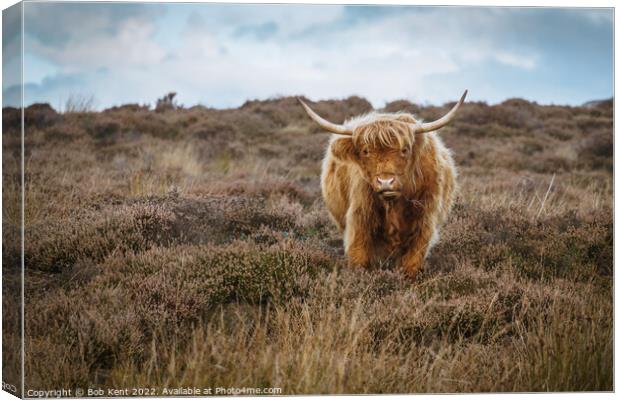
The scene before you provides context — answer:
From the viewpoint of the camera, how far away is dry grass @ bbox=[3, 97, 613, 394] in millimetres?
4105

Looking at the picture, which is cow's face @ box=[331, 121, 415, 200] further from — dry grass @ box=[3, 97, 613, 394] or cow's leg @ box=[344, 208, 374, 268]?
dry grass @ box=[3, 97, 613, 394]

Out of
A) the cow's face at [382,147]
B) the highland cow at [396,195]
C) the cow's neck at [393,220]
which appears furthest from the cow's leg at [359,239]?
the cow's face at [382,147]

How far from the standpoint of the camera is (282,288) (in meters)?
4.65

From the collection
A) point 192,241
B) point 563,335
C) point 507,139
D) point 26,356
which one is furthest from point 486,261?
point 507,139

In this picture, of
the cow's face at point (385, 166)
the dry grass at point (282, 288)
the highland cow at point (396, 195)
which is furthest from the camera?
the highland cow at point (396, 195)

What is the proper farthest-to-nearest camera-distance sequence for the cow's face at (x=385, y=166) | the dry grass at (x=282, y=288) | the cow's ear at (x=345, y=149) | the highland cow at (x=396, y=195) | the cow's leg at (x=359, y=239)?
the cow's leg at (x=359, y=239) → the cow's ear at (x=345, y=149) → the highland cow at (x=396, y=195) → the cow's face at (x=385, y=166) → the dry grass at (x=282, y=288)

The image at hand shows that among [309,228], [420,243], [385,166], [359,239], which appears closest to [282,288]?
[359,239]

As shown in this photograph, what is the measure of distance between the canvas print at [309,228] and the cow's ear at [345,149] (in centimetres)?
1

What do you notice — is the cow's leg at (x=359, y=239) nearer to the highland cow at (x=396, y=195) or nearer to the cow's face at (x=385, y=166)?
the highland cow at (x=396, y=195)

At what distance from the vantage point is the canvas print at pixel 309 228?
4.15 meters

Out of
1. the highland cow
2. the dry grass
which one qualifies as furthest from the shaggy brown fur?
the dry grass

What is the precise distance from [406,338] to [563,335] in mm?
960

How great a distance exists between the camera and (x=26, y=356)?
4.09 meters

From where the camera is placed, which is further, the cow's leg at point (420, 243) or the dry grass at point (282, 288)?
the cow's leg at point (420, 243)
